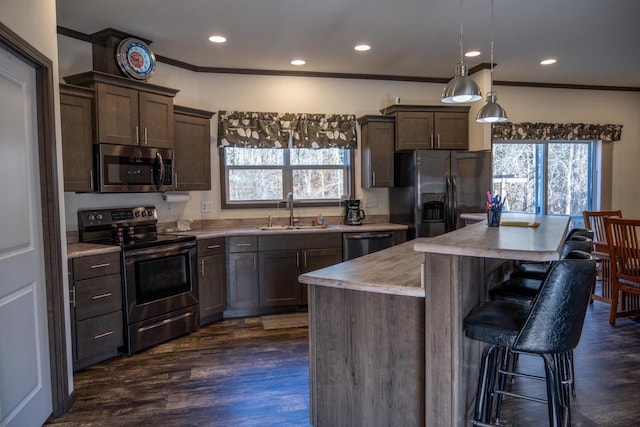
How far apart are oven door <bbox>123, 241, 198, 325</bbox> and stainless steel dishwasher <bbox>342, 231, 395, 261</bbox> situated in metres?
1.59

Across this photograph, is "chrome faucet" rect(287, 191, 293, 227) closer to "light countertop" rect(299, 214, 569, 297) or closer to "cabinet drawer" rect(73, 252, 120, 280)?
"cabinet drawer" rect(73, 252, 120, 280)

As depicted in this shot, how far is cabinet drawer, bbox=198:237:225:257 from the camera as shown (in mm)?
4203

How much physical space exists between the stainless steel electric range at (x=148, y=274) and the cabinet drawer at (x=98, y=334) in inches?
2.8

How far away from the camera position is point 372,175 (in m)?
5.15

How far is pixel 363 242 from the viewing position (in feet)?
15.9

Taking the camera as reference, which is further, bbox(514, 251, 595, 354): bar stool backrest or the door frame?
the door frame

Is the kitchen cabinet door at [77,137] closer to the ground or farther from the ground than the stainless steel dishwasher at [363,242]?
farther from the ground

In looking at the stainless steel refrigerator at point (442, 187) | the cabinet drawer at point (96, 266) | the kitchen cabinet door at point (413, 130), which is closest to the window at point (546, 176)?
the stainless steel refrigerator at point (442, 187)

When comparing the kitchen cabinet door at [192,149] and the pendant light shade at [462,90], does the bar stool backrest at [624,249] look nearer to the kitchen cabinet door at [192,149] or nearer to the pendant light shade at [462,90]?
the pendant light shade at [462,90]

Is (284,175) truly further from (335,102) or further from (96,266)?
(96,266)

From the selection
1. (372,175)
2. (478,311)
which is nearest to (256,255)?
(372,175)

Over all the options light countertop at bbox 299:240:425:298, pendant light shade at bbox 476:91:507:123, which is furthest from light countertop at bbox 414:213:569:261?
pendant light shade at bbox 476:91:507:123

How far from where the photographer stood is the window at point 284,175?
5.10 meters

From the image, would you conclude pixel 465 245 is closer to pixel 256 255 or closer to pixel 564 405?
pixel 564 405
